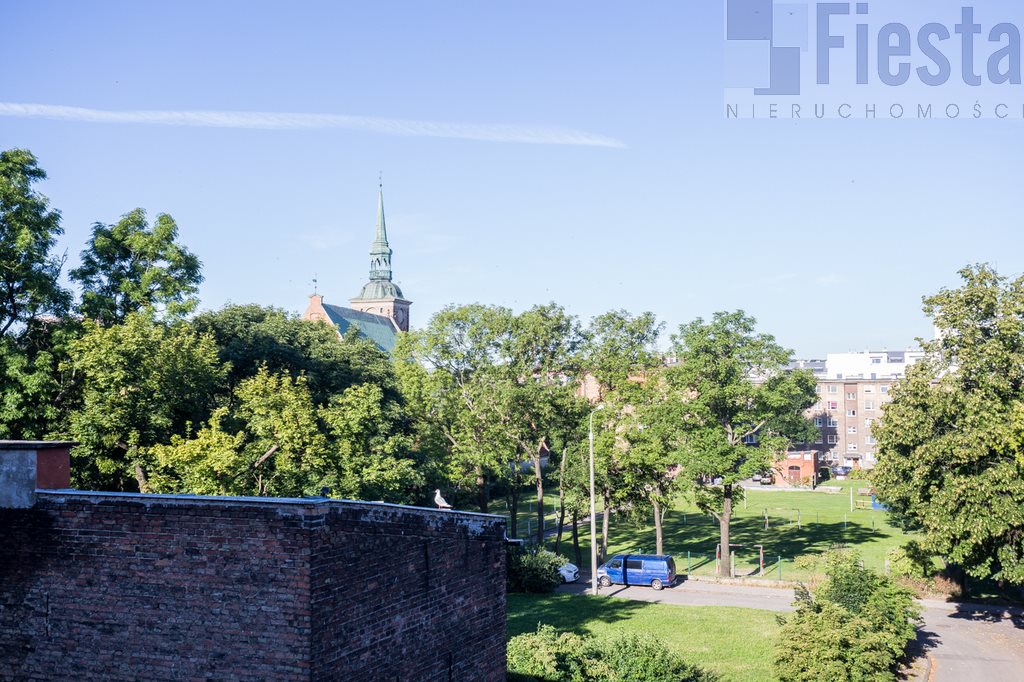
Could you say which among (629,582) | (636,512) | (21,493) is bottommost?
(629,582)

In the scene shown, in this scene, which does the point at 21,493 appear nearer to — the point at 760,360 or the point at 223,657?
the point at 223,657

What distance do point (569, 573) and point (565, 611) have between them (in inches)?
242

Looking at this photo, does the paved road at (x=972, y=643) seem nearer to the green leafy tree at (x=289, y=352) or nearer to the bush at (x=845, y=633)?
the bush at (x=845, y=633)

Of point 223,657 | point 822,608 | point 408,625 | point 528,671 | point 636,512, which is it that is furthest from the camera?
point 636,512

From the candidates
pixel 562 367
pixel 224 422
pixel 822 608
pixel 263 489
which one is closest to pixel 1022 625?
pixel 822 608

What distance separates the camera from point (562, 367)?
142 feet

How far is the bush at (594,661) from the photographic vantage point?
17.6 meters

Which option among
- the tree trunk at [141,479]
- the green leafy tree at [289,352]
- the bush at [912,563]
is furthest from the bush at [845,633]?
the green leafy tree at [289,352]

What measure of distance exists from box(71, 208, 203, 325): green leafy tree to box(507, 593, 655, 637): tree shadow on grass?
16668 mm

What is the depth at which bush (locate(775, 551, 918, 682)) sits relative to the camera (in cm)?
2130

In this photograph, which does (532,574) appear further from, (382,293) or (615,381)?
(382,293)

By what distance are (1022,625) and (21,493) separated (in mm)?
31737

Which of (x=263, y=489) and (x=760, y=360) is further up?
(x=760, y=360)

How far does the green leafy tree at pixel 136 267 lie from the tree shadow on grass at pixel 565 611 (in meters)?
16.7
